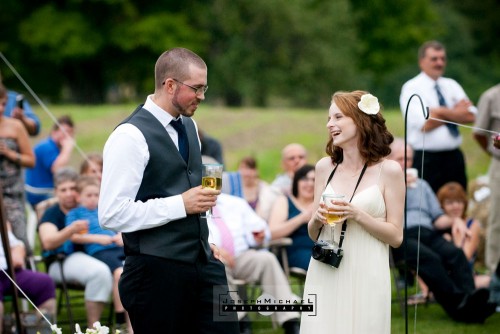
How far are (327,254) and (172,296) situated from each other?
864mm

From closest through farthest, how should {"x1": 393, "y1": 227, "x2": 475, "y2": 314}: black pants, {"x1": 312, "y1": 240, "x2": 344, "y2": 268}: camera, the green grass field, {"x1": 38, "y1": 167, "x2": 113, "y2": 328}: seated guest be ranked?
{"x1": 312, "y1": 240, "x2": 344, "y2": 268}: camera → {"x1": 38, "y1": 167, "x2": 113, "y2": 328}: seated guest → {"x1": 393, "y1": 227, "x2": 475, "y2": 314}: black pants → the green grass field

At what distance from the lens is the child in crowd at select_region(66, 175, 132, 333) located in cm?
800

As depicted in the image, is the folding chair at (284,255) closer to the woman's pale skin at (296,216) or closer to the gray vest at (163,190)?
the woman's pale skin at (296,216)

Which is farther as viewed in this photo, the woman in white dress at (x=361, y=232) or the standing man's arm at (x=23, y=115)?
the standing man's arm at (x=23, y=115)

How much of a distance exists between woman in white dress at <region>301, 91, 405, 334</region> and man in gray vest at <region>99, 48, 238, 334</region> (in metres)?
0.61

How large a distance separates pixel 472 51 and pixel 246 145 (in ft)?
94.6

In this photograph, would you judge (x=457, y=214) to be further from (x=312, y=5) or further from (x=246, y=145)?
(x=312, y=5)

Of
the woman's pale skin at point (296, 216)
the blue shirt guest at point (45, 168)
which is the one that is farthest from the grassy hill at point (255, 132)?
the woman's pale skin at point (296, 216)

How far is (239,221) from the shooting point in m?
8.39

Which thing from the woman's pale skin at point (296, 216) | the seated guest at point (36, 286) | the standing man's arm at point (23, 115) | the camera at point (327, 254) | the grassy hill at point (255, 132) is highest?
the grassy hill at point (255, 132)

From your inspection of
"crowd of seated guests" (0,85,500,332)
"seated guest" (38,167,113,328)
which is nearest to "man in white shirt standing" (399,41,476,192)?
"crowd of seated guests" (0,85,500,332)

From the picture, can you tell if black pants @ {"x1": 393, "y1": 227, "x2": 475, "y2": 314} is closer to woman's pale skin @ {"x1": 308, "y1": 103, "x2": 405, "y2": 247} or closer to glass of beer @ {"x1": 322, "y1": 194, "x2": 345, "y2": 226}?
woman's pale skin @ {"x1": 308, "y1": 103, "x2": 405, "y2": 247}

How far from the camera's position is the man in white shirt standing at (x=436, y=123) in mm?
9641

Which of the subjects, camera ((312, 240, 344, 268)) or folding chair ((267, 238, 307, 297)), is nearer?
camera ((312, 240, 344, 268))
